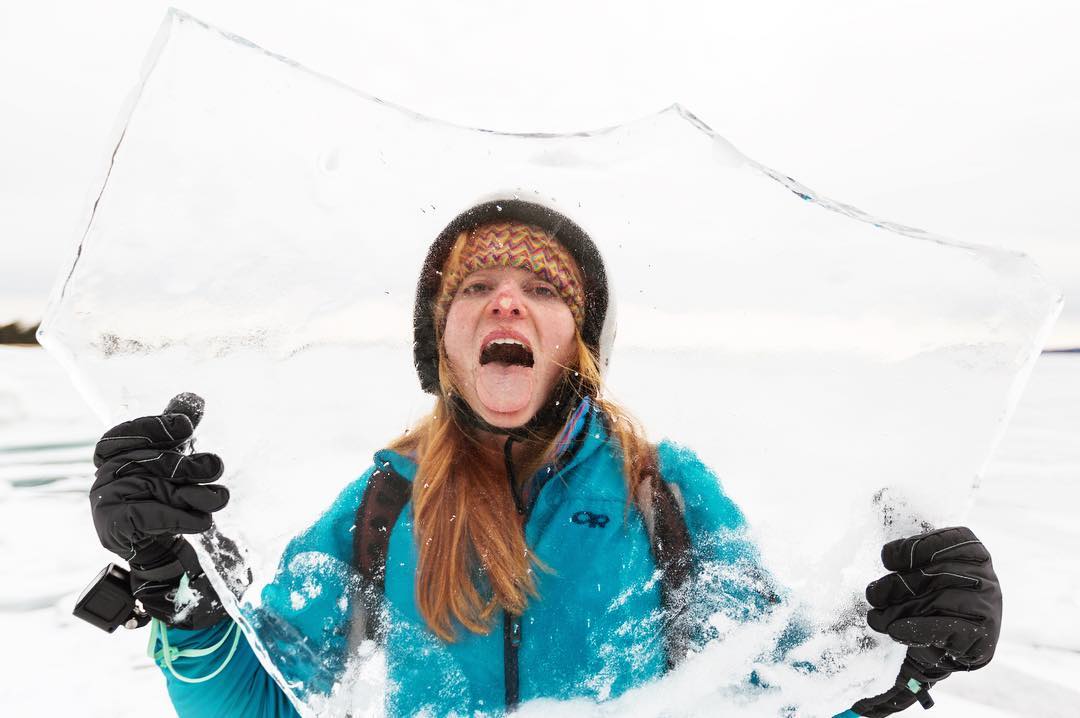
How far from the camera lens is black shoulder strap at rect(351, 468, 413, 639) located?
54.4 inches

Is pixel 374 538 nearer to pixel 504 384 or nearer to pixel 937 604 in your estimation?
pixel 504 384

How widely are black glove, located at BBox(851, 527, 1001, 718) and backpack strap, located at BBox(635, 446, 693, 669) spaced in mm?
386

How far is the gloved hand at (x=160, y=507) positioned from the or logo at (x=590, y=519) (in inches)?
29.4

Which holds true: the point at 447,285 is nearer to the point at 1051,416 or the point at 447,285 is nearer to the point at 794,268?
the point at 794,268

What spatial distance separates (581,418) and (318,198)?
0.78 m

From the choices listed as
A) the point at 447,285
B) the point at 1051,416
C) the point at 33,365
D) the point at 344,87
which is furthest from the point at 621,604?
the point at 33,365

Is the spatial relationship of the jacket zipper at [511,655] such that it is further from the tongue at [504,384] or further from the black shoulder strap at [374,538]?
the tongue at [504,384]

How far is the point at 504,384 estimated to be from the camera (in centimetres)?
130

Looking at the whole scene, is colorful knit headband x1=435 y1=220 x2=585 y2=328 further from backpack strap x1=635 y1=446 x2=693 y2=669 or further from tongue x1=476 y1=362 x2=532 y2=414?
backpack strap x1=635 y1=446 x2=693 y2=669

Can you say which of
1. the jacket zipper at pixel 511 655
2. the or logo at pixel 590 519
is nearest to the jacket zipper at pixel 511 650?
the jacket zipper at pixel 511 655

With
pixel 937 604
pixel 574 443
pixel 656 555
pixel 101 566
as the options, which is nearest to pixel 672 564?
pixel 656 555

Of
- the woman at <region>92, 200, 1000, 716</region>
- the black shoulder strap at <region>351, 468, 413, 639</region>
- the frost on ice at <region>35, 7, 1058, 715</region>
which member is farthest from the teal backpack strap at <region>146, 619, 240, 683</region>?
the black shoulder strap at <region>351, 468, 413, 639</region>

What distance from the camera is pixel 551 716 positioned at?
1.36 meters

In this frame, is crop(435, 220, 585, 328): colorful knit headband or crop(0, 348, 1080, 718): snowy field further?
crop(0, 348, 1080, 718): snowy field
